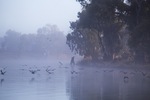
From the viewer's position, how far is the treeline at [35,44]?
15038 centimetres

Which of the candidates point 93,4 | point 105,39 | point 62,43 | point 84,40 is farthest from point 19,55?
point 93,4

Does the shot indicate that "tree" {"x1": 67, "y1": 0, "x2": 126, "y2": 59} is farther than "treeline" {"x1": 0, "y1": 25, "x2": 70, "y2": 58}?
No

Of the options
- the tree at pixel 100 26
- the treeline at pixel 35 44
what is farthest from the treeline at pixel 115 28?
the treeline at pixel 35 44

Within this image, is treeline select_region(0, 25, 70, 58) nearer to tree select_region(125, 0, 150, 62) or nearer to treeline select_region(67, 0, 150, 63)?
treeline select_region(67, 0, 150, 63)

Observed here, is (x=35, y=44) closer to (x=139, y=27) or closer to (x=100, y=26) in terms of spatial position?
(x=100, y=26)

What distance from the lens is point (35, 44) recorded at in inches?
6019

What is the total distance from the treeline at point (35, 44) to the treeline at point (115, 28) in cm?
7811

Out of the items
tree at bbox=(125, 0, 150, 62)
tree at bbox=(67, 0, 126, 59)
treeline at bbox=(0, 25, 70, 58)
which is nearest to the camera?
tree at bbox=(125, 0, 150, 62)

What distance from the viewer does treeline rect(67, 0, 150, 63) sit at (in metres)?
42.9

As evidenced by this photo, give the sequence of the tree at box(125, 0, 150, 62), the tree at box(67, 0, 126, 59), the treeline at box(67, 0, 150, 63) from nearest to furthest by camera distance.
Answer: the tree at box(125, 0, 150, 62), the treeline at box(67, 0, 150, 63), the tree at box(67, 0, 126, 59)

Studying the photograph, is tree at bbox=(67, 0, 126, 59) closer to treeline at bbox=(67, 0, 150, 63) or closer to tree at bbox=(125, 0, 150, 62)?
treeline at bbox=(67, 0, 150, 63)

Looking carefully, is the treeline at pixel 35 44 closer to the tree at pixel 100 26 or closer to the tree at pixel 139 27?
the tree at pixel 100 26

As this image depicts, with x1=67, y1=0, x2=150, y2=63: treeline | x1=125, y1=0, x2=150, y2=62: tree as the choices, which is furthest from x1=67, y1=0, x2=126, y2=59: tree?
x1=125, y1=0, x2=150, y2=62: tree

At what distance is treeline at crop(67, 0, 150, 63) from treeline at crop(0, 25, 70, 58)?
78.1 metres
